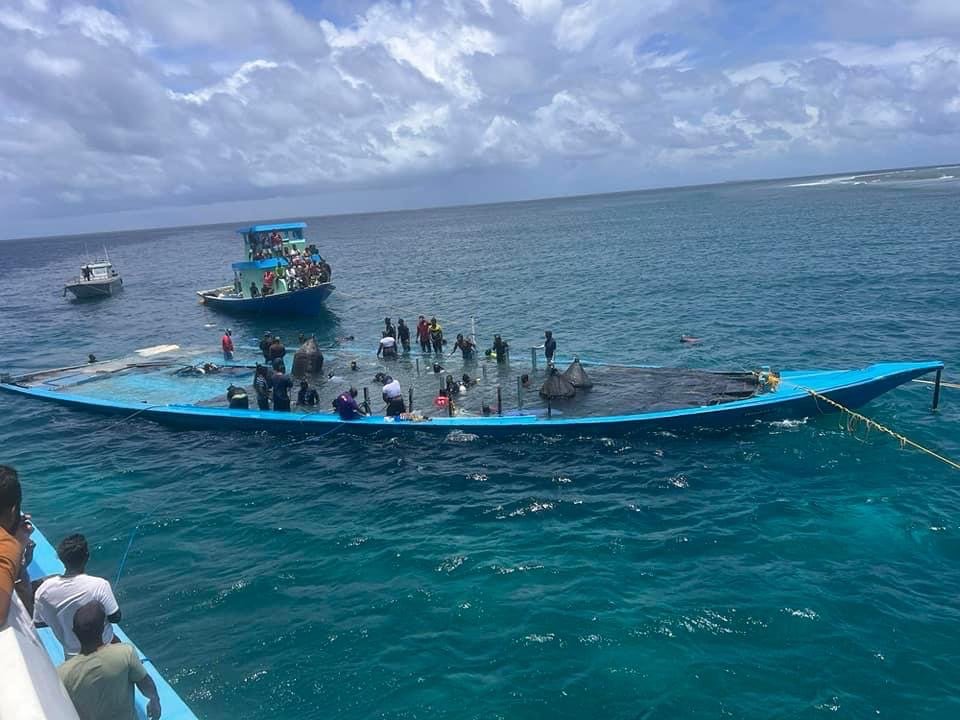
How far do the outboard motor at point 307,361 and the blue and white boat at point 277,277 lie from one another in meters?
19.4

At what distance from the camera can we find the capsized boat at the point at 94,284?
69125 mm

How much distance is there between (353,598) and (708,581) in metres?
7.57

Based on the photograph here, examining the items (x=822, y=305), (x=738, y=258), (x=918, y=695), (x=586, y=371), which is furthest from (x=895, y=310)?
(x=918, y=695)

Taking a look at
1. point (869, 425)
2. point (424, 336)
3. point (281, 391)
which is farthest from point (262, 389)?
point (869, 425)

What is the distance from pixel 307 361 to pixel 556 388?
37.0 feet

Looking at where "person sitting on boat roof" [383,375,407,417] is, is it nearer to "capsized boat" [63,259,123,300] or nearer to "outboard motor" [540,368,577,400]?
"outboard motor" [540,368,577,400]

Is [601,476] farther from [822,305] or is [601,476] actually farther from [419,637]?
[822,305]

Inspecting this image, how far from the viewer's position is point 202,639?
12141mm

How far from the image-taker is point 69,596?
6.52m

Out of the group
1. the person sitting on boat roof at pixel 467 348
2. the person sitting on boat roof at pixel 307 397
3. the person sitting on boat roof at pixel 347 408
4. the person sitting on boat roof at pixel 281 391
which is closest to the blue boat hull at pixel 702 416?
the person sitting on boat roof at pixel 347 408

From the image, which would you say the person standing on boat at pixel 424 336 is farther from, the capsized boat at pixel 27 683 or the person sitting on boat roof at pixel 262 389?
the capsized boat at pixel 27 683

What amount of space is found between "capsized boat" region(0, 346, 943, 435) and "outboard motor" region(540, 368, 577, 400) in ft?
0.16

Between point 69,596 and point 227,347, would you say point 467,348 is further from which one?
point 69,596

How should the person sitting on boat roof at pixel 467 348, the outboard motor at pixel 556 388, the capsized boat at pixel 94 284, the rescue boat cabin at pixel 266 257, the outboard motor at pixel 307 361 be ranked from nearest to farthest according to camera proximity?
1. the outboard motor at pixel 556 388
2. the outboard motor at pixel 307 361
3. the person sitting on boat roof at pixel 467 348
4. the rescue boat cabin at pixel 266 257
5. the capsized boat at pixel 94 284
